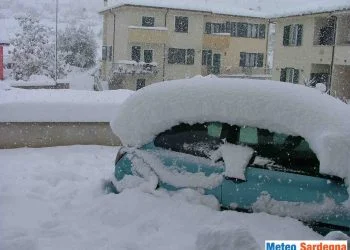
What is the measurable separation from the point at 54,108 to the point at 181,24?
26.3 metres

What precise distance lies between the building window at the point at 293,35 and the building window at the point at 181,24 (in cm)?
773

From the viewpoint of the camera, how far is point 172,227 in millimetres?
4738

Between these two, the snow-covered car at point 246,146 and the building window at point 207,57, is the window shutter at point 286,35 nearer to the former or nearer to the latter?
the building window at point 207,57

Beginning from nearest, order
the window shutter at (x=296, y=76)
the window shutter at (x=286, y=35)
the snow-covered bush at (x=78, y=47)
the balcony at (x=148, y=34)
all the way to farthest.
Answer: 1. the window shutter at (x=296, y=76)
2. the window shutter at (x=286, y=35)
3. the balcony at (x=148, y=34)
4. the snow-covered bush at (x=78, y=47)

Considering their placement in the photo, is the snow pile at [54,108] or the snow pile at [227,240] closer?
the snow pile at [227,240]

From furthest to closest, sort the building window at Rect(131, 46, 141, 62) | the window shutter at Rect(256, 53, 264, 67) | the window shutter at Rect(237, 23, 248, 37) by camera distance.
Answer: the window shutter at Rect(256, 53, 264, 67)
the window shutter at Rect(237, 23, 248, 37)
the building window at Rect(131, 46, 141, 62)

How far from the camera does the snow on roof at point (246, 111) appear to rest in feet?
14.3

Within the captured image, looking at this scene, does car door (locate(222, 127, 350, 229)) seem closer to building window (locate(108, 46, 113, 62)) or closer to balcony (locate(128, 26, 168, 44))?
balcony (locate(128, 26, 168, 44))

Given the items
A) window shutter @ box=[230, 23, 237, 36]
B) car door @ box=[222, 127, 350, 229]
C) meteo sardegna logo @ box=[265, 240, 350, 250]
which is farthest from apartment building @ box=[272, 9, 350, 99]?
meteo sardegna logo @ box=[265, 240, 350, 250]

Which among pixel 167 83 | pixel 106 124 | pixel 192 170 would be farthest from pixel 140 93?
pixel 106 124

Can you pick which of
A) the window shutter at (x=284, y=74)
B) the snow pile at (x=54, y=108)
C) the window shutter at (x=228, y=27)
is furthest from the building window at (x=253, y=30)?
the snow pile at (x=54, y=108)

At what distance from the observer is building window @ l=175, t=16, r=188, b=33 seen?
1339 inches

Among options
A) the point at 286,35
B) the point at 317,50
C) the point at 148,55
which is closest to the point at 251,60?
the point at 286,35

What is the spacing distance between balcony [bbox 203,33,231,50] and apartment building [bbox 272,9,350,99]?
19.2ft
